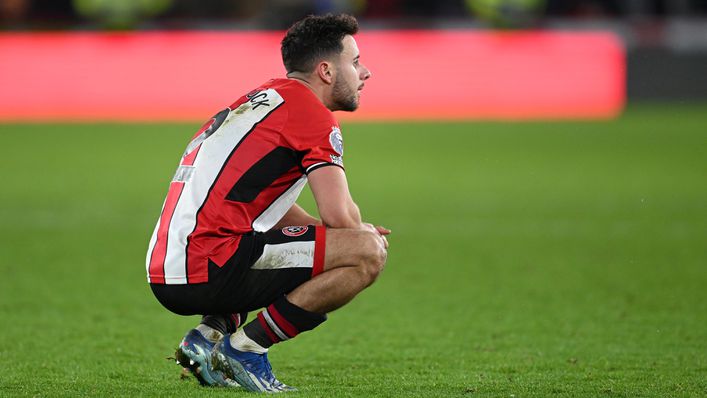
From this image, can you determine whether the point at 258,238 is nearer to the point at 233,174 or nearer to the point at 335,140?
the point at 233,174

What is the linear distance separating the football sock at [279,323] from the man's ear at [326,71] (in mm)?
875

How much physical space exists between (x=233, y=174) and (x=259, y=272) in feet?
1.27

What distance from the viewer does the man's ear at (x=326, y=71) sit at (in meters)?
4.40

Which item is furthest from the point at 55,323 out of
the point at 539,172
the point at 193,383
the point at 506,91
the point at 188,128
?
the point at 506,91

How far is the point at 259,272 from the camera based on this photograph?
425 cm

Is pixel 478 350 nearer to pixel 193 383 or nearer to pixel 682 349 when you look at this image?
pixel 682 349

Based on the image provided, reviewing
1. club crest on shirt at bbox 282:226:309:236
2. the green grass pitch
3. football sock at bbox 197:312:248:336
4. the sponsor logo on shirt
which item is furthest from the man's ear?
the green grass pitch

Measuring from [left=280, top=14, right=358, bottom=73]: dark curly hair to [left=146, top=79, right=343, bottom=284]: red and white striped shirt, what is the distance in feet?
0.62

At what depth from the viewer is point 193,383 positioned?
4473 millimetres

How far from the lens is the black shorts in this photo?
4.21 meters

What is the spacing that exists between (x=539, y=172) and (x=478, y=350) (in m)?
7.61

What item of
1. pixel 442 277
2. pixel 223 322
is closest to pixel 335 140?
pixel 223 322

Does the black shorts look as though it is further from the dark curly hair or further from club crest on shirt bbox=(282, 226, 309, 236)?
the dark curly hair

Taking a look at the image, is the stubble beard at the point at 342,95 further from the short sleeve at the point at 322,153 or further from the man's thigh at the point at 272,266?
the man's thigh at the point at 272,266
